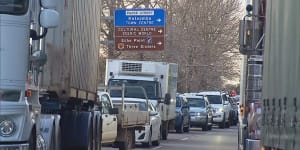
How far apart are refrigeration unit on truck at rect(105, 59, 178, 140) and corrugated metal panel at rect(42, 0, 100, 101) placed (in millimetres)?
13094

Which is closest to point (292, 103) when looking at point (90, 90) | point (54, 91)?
point (54, 91)

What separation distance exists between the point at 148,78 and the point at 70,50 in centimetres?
1748

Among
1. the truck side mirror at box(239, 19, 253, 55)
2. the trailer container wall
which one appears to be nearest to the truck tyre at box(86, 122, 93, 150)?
the truck side mirror at box(239, 19, 253, 55)

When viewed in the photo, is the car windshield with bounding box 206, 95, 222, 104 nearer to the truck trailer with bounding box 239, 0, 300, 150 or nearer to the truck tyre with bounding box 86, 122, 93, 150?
the truck tyre with bounding box 86, 122, 93, 150

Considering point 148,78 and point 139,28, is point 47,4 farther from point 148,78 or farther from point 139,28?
point 139,28

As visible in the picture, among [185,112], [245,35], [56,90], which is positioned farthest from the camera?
[185,112]

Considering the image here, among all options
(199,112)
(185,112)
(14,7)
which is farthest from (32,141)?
(199,112)

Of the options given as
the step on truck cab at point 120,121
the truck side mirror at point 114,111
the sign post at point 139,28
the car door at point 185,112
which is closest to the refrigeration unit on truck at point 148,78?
the sign post at point 139,28

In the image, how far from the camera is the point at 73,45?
603 inches

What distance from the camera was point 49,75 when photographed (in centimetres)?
1443

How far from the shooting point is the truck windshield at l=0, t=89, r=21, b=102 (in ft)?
33.9

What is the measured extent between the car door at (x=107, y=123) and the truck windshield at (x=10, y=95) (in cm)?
980

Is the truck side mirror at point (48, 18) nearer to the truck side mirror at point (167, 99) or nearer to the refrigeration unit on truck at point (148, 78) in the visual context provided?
the refrigeration unit on truck at point (148, 78)

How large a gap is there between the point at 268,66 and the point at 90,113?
742cm
